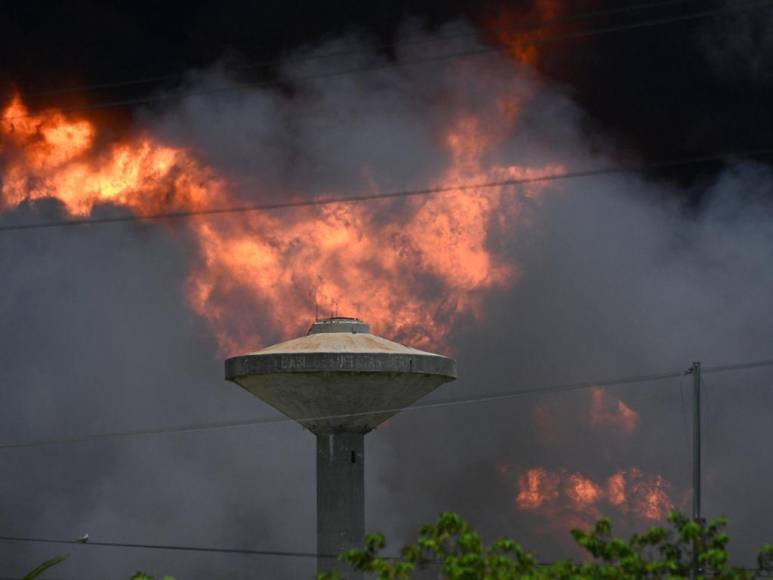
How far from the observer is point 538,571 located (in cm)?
2898

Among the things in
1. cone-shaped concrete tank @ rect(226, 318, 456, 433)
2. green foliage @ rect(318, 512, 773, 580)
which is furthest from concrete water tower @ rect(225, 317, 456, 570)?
green foliage @ rect(318, 512, 773, 580)

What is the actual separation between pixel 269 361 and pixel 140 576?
16547mm

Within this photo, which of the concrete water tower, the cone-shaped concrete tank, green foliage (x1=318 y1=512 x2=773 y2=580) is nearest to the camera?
green foliage (x1=318 y1=512 x2=773 y2=580)

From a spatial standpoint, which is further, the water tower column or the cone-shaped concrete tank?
the water tower column

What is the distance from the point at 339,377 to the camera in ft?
146

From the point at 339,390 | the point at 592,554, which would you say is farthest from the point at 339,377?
the point at 592,554

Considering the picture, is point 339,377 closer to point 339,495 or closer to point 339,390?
point 339,390

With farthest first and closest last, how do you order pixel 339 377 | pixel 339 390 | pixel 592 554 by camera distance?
pixel 339 390 < pixel 339 377 < pixel 592 554

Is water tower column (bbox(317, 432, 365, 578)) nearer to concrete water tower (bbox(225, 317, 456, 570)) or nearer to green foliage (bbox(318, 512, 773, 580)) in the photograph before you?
concrete water tower (bbox(225, 317, 456, 570))

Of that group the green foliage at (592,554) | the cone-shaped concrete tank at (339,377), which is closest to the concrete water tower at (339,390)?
the cone-shaped concrete tank at (339,377)

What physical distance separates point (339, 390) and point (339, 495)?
3679 millimetres

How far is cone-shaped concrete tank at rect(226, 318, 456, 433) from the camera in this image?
44513mm

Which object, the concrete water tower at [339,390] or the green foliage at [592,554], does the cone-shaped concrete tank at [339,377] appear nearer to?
the concrete water tower at [339,390]

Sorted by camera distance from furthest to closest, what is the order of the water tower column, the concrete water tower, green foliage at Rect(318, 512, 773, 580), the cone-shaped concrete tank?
the water tower column
the concrete water tower
the cone-shaped concrete tank
green foliage at Rect(318, 512, 773, 580)
